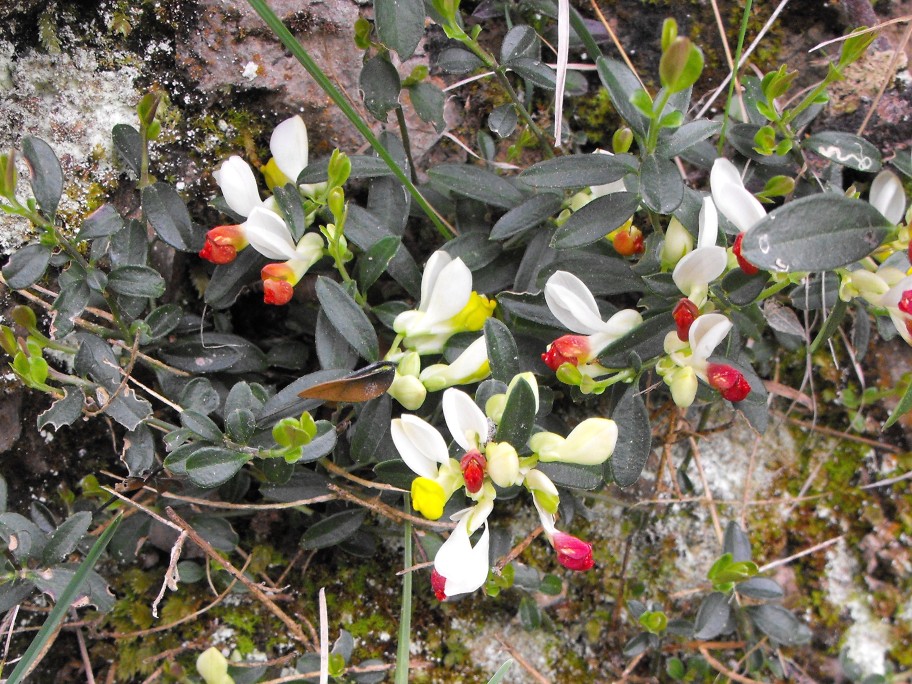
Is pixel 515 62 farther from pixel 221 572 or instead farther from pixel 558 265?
pixel 221 572

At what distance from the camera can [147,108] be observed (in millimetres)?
1297

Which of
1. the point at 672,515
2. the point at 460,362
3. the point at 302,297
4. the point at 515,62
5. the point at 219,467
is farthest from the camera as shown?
the point at 672,515

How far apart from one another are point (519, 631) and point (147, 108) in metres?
1.25

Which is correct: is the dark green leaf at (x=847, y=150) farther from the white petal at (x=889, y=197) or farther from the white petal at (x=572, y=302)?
the white petal at (x=572, y=302)

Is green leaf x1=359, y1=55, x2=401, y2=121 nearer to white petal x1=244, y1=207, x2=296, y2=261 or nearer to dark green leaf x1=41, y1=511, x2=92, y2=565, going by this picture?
white petal x1=244, y1=207, x2=296, y2=261

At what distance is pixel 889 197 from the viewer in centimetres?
133

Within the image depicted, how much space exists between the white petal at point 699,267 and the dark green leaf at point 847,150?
0.46 metres

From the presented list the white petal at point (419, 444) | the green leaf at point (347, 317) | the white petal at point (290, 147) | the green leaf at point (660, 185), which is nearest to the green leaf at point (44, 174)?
the white petal at point (290, 147)

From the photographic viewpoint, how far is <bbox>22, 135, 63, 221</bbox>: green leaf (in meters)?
1.28

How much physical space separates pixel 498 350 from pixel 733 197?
0.45 meters

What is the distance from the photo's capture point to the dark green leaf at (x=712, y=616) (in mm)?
1527

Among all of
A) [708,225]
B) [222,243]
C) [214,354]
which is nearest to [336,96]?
[222,243]

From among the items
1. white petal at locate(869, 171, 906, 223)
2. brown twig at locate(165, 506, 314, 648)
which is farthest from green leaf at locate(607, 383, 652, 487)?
brown twig at locate(165, 506, 314, 648)

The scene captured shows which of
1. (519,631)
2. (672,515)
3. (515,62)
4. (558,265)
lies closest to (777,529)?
(672,515)
